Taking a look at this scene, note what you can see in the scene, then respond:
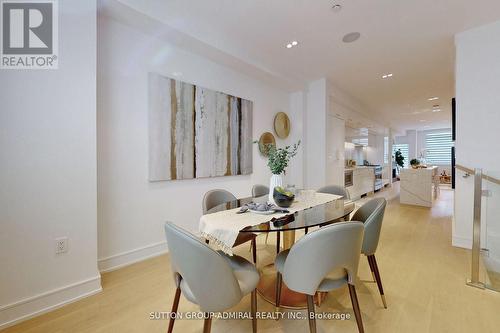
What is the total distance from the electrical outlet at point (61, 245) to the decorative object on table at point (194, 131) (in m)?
0.99

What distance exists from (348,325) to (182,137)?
2496mm

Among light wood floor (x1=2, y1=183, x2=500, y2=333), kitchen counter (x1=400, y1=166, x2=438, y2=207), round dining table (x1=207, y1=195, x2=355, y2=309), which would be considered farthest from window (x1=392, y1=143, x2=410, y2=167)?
round dining table (x1=207, y1=195, x2=355, y2=309)

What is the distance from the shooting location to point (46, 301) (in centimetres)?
168

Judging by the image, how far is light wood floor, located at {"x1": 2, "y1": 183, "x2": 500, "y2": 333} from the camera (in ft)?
4.99

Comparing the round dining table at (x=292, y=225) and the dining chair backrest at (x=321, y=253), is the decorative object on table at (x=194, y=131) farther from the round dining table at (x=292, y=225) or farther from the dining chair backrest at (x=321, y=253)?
the dining chair backrest at (x=321, y=253)

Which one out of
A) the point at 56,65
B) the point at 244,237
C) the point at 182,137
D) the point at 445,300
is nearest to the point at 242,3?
the point at 182,137

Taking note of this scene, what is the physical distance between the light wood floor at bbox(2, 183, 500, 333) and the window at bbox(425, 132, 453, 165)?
35.6 ft

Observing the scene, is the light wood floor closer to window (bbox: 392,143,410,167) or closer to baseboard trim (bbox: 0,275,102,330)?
baseboard trim (bbox: 0,275,102,330)

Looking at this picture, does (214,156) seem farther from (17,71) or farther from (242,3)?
(17,71)

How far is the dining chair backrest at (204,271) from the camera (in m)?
1.05

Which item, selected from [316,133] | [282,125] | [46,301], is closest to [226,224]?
[46,301]

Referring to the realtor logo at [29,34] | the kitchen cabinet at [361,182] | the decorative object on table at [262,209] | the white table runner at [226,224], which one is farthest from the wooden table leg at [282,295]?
the kitchen cabinet at [361,182]

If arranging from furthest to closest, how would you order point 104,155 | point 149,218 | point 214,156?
point 214,156
point 149,218
point 104,155

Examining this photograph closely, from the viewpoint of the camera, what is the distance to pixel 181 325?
155 cm
